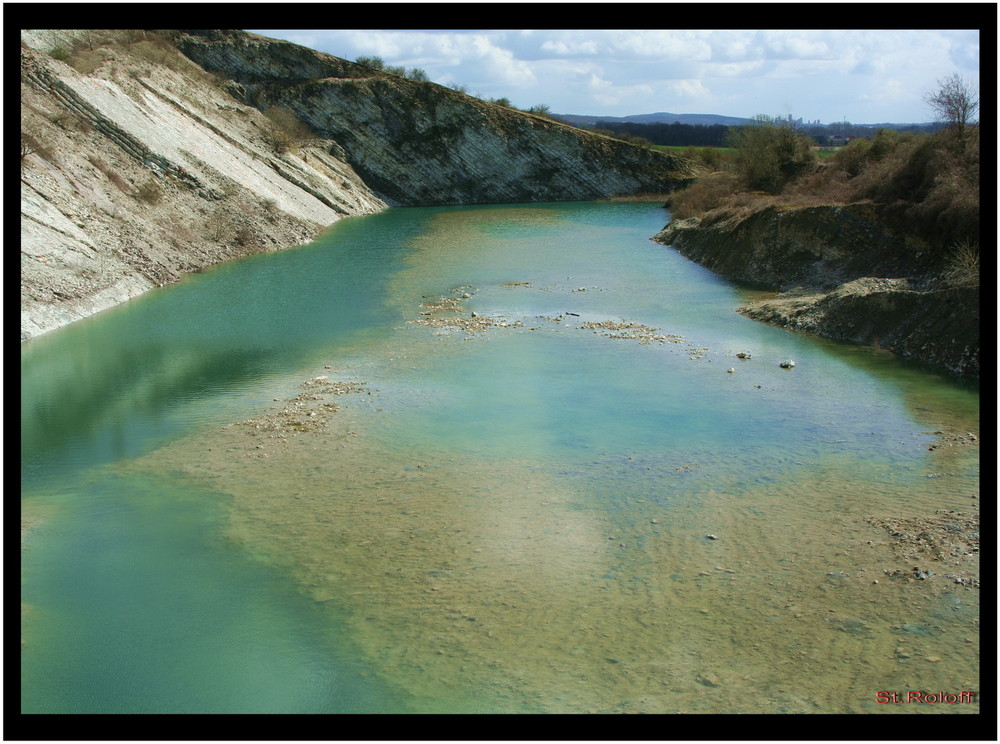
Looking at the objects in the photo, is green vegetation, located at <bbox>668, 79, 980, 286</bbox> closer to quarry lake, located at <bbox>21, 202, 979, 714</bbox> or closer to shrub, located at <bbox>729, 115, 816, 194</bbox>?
shrub, located at <bbox>729, 115, 816, 194</bbox>

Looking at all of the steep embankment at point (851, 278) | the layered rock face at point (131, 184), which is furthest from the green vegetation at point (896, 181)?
the layered rock face at point (131, 184)

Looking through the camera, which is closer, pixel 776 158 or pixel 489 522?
pixel 489 522

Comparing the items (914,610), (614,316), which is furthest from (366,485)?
(614,316)

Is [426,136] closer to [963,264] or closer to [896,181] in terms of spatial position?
[896,181]

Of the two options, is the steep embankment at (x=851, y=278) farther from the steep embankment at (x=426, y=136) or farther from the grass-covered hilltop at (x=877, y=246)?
the steep embankment at (x=426, y=136)

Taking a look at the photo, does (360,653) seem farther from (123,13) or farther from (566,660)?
(123,13)

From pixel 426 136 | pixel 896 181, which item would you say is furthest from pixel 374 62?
pixel 896 181

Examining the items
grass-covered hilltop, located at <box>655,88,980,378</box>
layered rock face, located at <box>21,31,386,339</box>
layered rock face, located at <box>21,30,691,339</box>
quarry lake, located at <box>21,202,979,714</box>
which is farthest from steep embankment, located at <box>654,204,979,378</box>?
layered rock face, located at <box>21,30,691,339</box>
